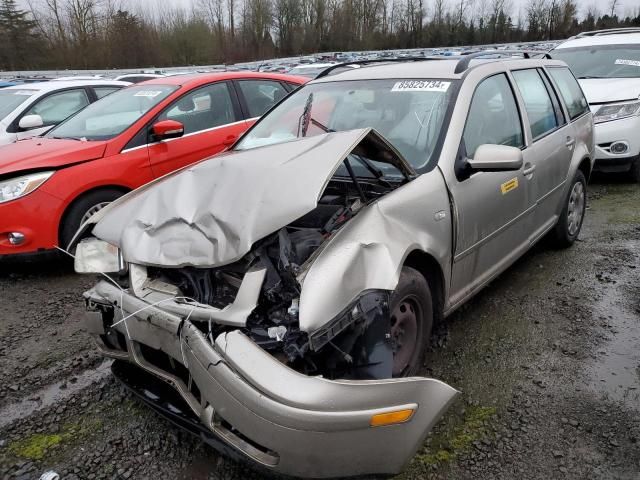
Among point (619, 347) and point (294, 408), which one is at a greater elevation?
point (294, 408)

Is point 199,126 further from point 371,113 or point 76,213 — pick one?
point 371,113

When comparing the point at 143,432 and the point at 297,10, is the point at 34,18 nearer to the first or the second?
the point at 297,10

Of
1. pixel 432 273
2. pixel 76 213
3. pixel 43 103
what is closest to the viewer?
pixel 432 273

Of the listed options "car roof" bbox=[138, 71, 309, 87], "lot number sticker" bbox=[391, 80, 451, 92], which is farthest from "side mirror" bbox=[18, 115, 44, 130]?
"lot number sticker" bbox=[391, 80, 451, 92]

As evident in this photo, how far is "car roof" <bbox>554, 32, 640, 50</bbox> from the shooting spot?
7.93m

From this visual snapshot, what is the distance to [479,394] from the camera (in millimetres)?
2676

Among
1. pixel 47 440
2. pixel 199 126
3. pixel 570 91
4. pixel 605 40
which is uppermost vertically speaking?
pixel 605 40

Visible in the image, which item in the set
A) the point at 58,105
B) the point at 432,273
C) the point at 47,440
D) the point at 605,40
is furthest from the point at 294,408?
the point at 605,40

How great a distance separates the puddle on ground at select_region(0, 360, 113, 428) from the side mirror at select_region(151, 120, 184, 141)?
91.1 inches

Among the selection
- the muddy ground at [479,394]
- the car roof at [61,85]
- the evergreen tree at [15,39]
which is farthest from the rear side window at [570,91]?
the evergreen tree at [15,39]

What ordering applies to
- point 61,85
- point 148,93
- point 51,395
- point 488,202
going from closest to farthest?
1. point 51,395
2. point 488,202
3. point 148,93
4. point 61,85

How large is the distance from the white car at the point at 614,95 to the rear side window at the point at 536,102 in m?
3.12

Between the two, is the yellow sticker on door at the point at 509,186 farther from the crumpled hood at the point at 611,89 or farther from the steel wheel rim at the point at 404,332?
the crumpled hood at the point at 611,89

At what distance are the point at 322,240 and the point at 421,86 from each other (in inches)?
55.3
